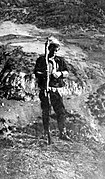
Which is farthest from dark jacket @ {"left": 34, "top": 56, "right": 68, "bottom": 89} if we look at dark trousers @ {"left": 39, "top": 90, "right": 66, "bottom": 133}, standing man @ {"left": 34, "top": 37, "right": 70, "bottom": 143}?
dark trousers @ {"left": 39, "top": 90, "right": 66, "bottom": 133}

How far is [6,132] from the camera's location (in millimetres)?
5277

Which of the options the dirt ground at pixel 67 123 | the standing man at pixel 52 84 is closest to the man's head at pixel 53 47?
the standing man at pixel 52 84

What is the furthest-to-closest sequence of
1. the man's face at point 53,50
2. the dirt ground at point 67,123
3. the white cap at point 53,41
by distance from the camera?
the white cap at point 53,41 → the man's face at point 53,50 → the dirt ground at point 67,123

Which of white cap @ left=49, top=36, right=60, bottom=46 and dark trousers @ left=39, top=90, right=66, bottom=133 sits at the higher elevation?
white cap @ left=49, top=36, right=60, bottom=46

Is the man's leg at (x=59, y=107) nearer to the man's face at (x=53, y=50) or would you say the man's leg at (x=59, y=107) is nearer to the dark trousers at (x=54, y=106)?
the dark trousers at (x=54, y=106)

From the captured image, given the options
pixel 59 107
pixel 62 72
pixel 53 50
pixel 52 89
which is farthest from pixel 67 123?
pixel 53 50

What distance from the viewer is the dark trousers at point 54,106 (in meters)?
5.43

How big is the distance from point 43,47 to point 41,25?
0.47 meters

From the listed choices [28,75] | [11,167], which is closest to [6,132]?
[11,167]

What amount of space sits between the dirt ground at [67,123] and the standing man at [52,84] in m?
0.08

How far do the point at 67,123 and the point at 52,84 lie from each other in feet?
1.96

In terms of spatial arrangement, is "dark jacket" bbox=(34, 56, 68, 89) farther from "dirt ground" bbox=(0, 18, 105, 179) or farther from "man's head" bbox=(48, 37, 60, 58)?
"dirt ground" bbox=(0, 18, 105, 179)

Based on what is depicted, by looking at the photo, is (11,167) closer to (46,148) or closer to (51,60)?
(46,148)

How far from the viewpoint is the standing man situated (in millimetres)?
5383
